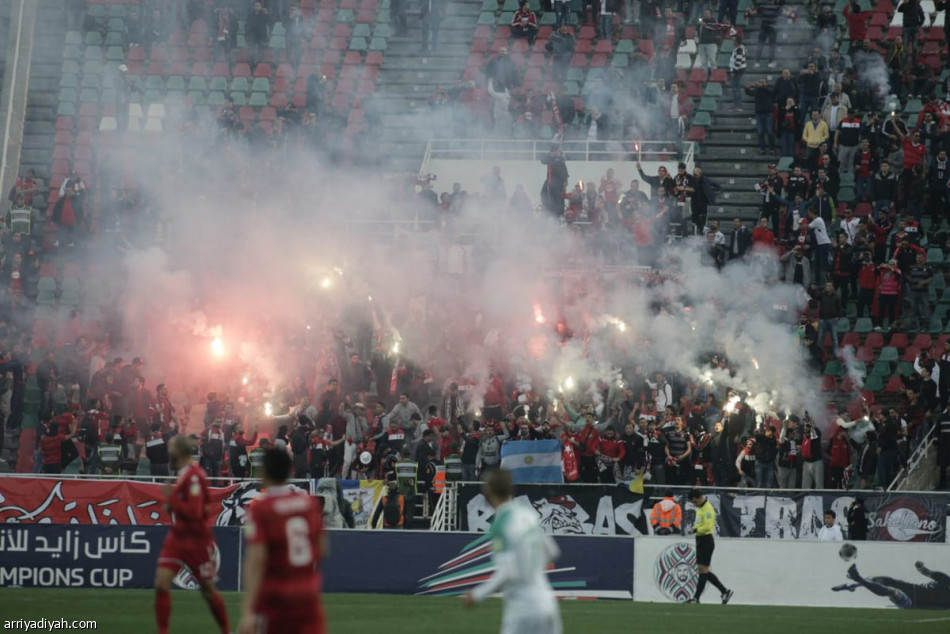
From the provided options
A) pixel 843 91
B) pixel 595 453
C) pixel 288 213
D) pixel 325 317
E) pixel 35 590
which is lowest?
pixel 35 590

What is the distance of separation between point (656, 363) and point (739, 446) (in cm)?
298

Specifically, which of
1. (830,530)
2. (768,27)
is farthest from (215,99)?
(830,530)

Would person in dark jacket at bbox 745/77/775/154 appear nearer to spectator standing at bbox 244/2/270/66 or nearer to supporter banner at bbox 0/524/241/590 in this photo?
spectator standing at bbox 244/2/270/66

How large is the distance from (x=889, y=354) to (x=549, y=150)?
27.1ft

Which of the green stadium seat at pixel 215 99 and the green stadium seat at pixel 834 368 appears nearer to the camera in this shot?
the green stadium seat at pixel 834 368

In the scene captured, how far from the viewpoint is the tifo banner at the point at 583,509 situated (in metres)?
19.0

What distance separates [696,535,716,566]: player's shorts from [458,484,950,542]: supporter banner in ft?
9.01

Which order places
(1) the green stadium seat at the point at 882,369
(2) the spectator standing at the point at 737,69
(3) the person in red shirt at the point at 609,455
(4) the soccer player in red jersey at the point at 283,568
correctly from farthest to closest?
(2) the spectator standing at the point at 737,69
(1) the green stadium seat at the point at 882,369
(3) the person in red shirt at the point at 609,455
(4) the soccer player in red jersey at the point at 283,568

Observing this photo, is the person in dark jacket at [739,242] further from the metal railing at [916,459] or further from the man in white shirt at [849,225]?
the metal railing at [916,459]

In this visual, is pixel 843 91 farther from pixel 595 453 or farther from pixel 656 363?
pixel 595 453

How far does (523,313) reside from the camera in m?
24.9

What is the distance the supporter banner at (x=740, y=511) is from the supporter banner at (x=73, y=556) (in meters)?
4.42

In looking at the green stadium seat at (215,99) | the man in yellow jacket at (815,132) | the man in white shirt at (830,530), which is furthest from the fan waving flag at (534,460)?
the green stadium seat at (215,99)

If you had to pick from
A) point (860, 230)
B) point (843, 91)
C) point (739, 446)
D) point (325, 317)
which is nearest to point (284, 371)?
point (325, 317)
